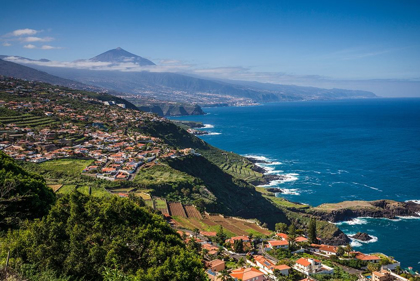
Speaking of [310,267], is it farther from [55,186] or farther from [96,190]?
[55,186]

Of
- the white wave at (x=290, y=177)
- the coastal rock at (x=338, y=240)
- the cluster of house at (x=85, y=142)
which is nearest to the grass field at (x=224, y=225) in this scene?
the coastal rock at (x=338, y=240)

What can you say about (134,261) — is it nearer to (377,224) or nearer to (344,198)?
(377,224)

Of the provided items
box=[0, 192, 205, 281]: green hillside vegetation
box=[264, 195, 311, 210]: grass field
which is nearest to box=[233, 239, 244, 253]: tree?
box=[0, 192, 205, 281]: green hillside vegetation

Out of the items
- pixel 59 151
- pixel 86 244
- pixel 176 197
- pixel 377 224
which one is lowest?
pixel 377 224

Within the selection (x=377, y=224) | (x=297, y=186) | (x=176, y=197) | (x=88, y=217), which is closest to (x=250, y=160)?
(x=297, y=186)

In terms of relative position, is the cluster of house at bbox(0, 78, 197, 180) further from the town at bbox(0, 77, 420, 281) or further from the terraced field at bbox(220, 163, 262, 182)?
the terraced field at bbox(220, 163, 262, 182)

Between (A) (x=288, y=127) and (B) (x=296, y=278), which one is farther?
(A) (x=288, y=127)
